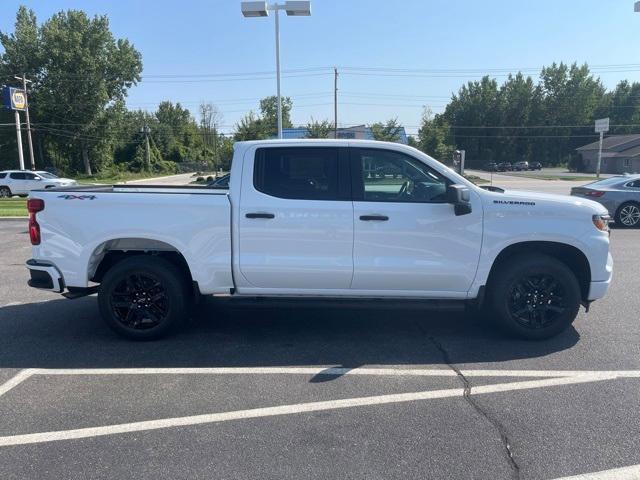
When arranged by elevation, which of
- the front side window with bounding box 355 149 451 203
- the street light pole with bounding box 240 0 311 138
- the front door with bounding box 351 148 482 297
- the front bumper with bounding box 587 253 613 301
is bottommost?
the front bumper with bounding box 587 253 613 301

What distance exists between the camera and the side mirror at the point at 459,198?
4.55 m

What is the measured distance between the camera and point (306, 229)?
4.75 m

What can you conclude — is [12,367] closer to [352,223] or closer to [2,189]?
[352,223]

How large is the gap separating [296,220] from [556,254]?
8.71 ft

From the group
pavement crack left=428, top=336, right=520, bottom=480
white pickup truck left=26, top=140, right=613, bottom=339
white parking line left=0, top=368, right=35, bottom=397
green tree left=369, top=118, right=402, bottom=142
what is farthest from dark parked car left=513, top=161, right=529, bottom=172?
white parking line left=0, top=368, right=35, bottom=397

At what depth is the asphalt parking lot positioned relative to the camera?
3.02 metres

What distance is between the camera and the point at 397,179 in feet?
16.2

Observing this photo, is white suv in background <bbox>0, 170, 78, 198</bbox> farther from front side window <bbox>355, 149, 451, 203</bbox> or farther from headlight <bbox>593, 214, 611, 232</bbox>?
headlight <bbox>593, 214, 611, 232</bbox>

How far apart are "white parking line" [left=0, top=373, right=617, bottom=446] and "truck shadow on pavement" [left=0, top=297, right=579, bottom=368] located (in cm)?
56

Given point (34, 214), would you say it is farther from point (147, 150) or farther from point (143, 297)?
point (147, 150)

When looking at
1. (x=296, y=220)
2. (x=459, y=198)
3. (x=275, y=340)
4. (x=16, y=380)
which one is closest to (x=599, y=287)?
(x=459, y=198)

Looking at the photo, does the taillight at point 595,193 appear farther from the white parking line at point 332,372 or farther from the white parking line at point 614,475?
the white parking line at point 614,475

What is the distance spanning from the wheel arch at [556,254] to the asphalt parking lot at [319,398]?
623mm

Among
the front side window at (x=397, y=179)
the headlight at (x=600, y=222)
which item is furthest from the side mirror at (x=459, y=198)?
the headlight at (x=600, y=222)
